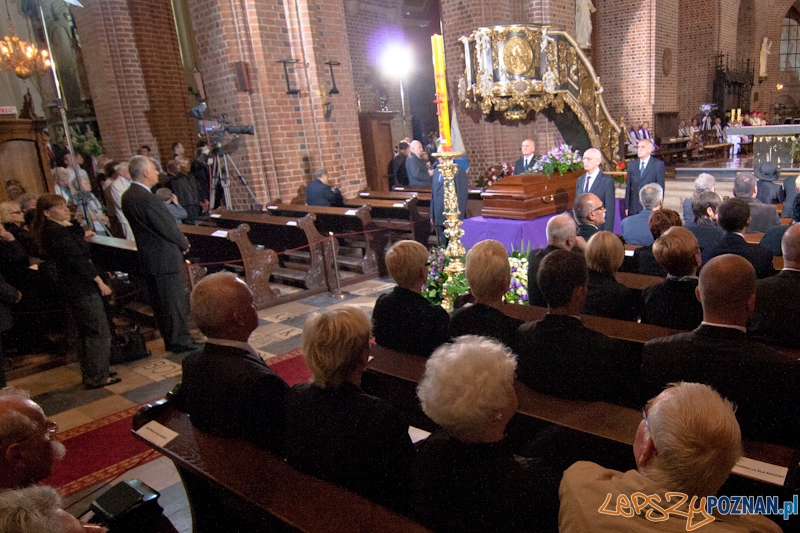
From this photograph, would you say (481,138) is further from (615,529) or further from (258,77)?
(615,529)

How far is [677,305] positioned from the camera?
272 centimetres

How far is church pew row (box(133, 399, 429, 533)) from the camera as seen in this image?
1485 millimetres

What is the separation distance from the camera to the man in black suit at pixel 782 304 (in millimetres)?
2443

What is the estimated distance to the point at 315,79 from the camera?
826cm

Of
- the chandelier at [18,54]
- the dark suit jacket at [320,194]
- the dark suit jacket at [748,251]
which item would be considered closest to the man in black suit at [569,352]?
the dark suit jacket at [748,251]

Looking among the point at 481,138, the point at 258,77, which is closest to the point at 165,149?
the point at 258,77

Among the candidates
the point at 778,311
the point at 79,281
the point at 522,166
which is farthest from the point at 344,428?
the point at 522,166

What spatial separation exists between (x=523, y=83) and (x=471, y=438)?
930cm

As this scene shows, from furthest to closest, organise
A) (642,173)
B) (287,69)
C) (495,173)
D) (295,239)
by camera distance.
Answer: (495,173) < (287,69) < (295,239) < (642,173)

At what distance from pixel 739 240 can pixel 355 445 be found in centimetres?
289

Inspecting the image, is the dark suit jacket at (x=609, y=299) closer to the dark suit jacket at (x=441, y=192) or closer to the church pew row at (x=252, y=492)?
the church pew row at (x=252, y=492)

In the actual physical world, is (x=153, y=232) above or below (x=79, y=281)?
above

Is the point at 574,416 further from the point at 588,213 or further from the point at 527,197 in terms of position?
the point at 527,197

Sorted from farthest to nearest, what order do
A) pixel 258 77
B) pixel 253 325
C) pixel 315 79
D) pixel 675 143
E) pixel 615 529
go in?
1. pixel 675 143
2. pixel 315 79
3. pixel 258 77
4. pixel 253 325
5. pixel 615 529
